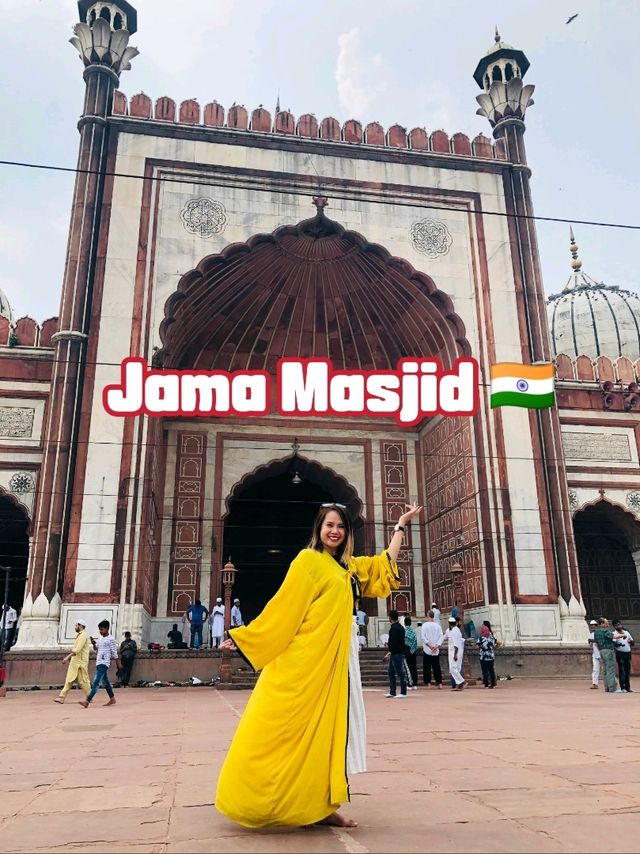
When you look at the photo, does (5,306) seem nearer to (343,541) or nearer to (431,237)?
(431,237)

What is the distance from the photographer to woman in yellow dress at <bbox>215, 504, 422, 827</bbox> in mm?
2240

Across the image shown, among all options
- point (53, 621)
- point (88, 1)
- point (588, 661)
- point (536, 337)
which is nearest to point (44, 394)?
point (53, 621)

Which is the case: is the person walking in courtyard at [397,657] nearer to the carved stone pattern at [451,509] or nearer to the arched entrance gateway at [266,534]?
the carved stone pattern at [451,509]

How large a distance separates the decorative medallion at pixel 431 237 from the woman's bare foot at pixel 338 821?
12251 millimetres

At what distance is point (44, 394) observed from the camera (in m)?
12.2

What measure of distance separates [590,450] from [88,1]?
13027 millimetres

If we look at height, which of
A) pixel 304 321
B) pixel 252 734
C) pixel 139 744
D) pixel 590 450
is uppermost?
pixel 304 321

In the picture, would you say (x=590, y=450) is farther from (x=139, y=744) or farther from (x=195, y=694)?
(x=139, y=744)

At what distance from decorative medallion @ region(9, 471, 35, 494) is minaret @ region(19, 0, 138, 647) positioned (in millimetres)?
754

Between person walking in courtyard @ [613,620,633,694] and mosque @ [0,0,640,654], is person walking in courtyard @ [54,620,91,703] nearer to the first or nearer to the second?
mosque @ [0,0,640,654]

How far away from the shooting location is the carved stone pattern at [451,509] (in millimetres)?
12586

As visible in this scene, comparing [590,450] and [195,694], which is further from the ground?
[590,450]

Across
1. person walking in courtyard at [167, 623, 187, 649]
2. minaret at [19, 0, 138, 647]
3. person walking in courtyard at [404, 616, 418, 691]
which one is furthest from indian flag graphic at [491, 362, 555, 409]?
minaret at [19, 0, 138, 647]

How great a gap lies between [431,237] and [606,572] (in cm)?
876
